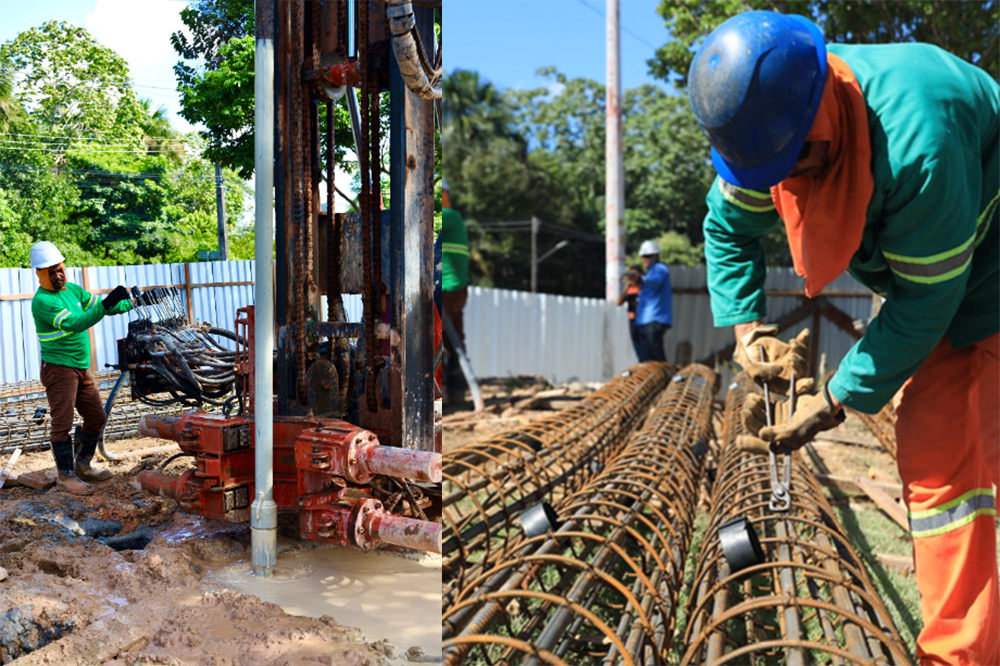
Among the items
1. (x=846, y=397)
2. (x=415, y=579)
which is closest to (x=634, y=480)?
(x=415, y=579)

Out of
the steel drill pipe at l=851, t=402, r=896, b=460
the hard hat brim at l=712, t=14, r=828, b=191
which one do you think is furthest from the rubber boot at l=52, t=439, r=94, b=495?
the steel drill pipe at l=851, t=402, r=896, b=460

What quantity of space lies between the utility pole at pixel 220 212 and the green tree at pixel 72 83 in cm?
55

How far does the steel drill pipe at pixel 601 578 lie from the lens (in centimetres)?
259

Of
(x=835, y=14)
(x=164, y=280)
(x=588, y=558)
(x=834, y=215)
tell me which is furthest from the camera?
(x=835, y=14)

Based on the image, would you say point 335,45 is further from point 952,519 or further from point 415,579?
point 952,519

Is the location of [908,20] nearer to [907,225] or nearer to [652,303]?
[652,303]

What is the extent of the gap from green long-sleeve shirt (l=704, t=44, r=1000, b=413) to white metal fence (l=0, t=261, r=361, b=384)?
292 centimetres

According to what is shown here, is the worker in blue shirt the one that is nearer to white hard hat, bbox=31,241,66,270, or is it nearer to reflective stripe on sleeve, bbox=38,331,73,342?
reflective stripe on sleeve, bbox=38,331,73,342

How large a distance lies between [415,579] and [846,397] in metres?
2.12

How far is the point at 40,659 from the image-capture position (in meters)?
2.93

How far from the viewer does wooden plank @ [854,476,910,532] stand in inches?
217

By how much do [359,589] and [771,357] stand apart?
2.08m

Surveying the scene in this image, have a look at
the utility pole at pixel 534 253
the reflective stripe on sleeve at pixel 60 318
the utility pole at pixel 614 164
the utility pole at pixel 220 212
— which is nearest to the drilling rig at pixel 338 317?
the utility pole at pixel 220 212

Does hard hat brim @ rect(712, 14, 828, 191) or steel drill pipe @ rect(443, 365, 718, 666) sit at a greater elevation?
hard hat brim @ rect(712, 14, 828, 191)
